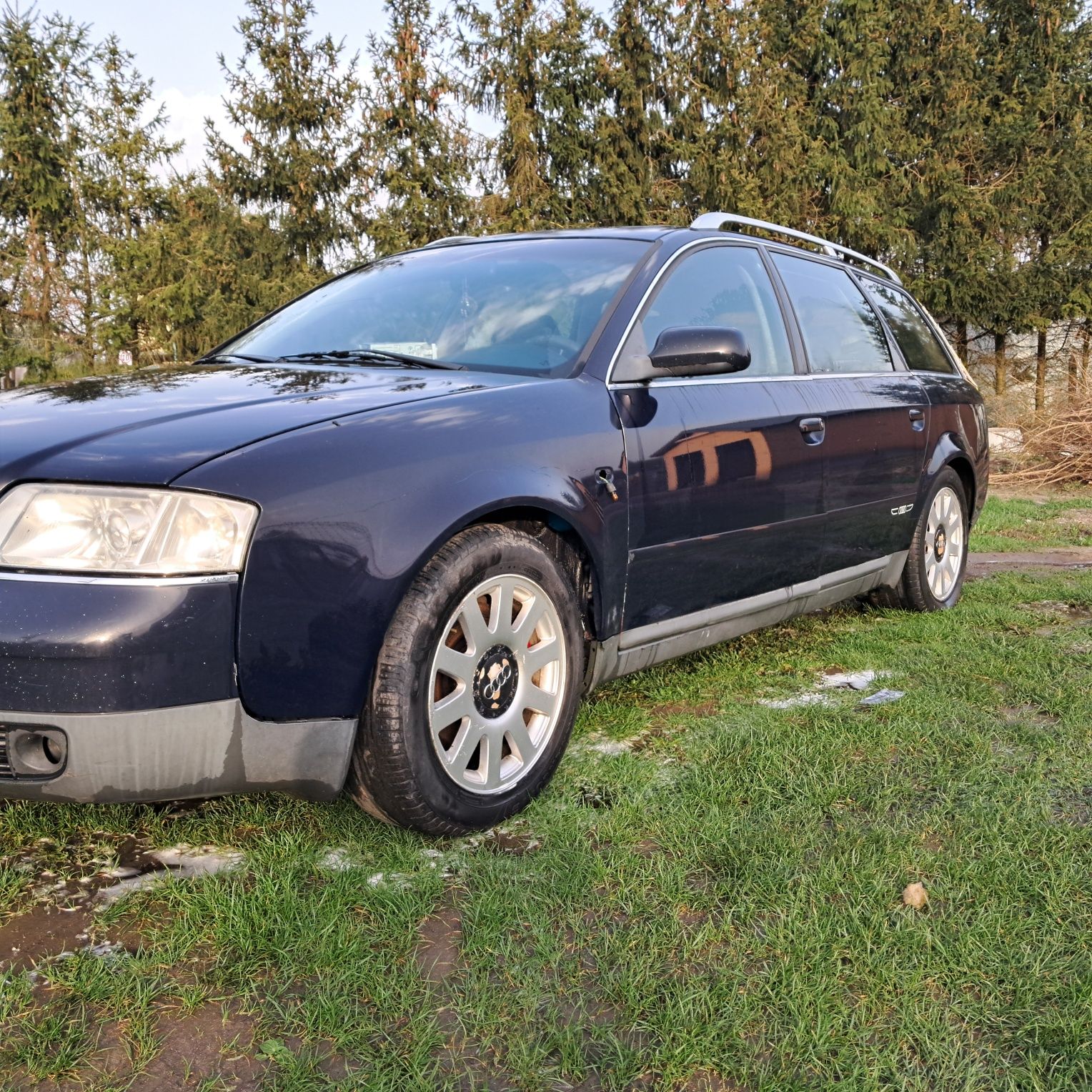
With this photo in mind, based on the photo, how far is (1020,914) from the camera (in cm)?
218

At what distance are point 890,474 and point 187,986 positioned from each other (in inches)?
139

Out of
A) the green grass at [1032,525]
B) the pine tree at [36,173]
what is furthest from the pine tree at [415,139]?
the green grass at [1032,525]

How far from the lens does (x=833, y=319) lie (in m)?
4.51

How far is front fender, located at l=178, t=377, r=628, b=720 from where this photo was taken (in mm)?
2180

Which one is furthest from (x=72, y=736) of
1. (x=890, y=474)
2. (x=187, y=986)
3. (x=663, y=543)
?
(x=890, y=474)

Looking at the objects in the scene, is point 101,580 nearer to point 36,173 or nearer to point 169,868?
point 169,868

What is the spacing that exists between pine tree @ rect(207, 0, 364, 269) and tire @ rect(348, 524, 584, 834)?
74.9ft

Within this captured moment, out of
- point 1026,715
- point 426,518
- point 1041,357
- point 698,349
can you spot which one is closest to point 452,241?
point 698,349

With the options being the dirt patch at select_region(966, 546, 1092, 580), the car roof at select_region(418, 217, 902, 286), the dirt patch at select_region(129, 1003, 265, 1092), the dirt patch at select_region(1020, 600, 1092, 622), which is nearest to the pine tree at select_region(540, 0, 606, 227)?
the dirt patch at select_region(966, 546, 1092, 580)

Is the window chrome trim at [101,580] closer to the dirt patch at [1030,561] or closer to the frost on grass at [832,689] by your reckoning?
the frost on grass at [832,689]

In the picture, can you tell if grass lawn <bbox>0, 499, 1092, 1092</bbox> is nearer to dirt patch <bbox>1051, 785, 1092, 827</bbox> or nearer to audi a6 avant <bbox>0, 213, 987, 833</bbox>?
dirt patch <bbox>1051, 785, 1092, 827</bbox>

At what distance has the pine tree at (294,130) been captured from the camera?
24.1 metres

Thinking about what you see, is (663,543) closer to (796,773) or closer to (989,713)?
(796,773)

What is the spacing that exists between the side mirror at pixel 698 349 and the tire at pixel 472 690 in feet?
2.36
